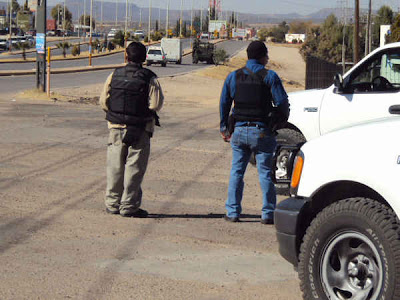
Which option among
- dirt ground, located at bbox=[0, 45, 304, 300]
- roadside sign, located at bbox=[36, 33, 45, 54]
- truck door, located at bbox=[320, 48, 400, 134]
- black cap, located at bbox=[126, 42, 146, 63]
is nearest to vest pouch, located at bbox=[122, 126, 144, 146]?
black cap, located at bbox=[126, 42, 146, 63]

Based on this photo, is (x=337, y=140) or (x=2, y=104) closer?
(x=337, y=140)

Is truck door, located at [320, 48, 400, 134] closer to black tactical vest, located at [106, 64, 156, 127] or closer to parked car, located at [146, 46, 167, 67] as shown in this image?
black tactical vest, located at [106, 64, 156, 127]

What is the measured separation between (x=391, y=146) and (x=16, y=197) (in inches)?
222

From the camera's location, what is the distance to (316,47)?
382 ft

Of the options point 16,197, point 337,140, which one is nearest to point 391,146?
point 337,140

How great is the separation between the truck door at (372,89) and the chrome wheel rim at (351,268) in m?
4.58

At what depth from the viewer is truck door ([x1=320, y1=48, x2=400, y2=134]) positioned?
9188 millimetres

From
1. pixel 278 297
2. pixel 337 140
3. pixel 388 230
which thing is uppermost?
pixel 337 140

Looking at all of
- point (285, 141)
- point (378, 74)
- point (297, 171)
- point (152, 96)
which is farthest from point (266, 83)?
point (285, 141)

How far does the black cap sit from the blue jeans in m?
1.30

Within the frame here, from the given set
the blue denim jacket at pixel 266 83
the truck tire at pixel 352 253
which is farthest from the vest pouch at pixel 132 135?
the truck tire at pixel 352 253

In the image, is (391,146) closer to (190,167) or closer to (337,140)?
(337,140)

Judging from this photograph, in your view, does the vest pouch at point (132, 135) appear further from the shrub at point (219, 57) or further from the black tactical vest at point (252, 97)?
the shrub at point (219, 57)

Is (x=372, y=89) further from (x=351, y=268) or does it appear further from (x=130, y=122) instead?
(x=351, y=268)
